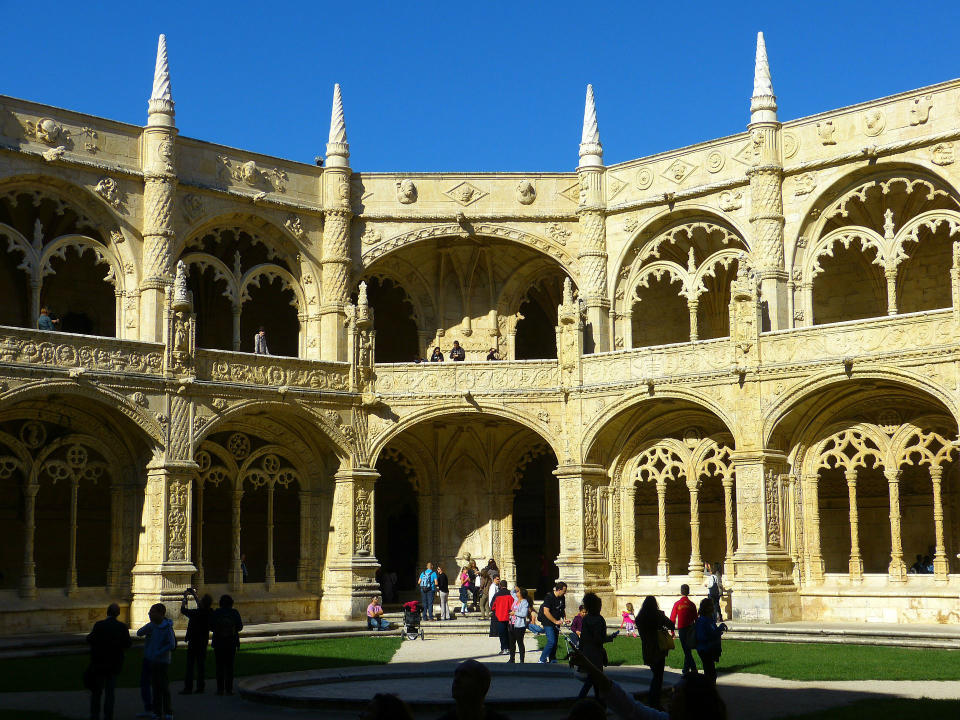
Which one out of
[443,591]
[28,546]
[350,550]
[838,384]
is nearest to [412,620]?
[443,591]

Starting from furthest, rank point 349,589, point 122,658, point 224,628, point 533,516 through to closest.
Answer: point 533,516, point 349,589, point 224,628, point 122,658

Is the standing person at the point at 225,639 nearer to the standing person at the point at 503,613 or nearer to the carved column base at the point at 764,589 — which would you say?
the standing person at the point at 503,613

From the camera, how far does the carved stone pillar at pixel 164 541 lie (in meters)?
27.3

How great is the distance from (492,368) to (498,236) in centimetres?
395

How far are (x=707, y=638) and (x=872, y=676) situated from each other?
4173 millimetres

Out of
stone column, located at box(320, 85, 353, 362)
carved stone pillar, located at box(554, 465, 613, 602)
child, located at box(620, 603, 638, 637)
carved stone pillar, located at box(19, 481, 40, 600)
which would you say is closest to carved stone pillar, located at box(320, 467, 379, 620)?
stone column, located at box(320, 85, 353, 362)

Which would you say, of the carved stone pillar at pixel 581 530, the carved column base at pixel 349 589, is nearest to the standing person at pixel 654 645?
the carved stone pillar at pixel 581 530

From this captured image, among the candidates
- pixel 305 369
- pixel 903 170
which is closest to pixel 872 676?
pixel 903 170

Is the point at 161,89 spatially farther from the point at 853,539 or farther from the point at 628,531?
the point at 853,539

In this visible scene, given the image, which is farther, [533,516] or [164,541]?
[533,516]

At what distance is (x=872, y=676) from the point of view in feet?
59.4

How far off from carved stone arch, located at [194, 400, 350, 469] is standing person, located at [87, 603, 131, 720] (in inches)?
561

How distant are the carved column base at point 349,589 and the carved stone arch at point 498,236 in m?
7.85

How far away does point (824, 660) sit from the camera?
A: 20484mm
